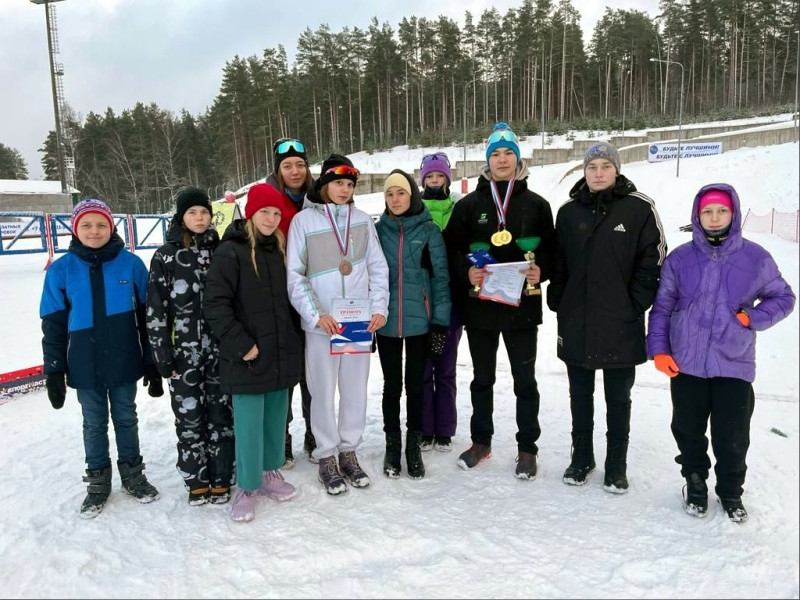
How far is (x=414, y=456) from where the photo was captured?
3486mm

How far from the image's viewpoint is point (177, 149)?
54.8 meters

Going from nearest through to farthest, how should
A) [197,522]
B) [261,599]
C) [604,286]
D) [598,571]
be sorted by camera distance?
[261,599] < [598,571] < [197,522] < [604,286]

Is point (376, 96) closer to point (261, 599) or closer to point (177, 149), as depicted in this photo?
point (177, 149)

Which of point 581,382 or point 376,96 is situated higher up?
point 376,96

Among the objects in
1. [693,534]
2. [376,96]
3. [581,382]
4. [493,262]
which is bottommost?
[693,534]

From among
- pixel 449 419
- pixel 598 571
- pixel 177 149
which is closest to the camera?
pixel 598 571

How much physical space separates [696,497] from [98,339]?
3491mm

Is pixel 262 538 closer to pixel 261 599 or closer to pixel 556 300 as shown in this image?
pixel 261 599

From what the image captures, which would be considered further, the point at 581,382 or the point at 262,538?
the point at 581,382

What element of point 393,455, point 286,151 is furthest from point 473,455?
point 286,151

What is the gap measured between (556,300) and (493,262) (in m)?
0.48

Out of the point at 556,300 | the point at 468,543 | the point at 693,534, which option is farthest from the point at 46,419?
the point at 693,534

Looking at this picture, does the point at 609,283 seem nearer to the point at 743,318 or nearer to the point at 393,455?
the point at 743,318

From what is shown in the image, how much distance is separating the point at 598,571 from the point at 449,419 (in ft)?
5.30
